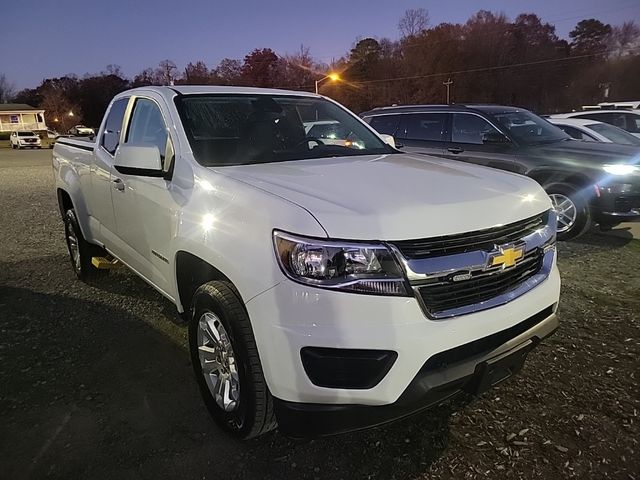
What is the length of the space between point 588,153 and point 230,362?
5.97 meters

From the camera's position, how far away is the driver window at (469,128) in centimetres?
725

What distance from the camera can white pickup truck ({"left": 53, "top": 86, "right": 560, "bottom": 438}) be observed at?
2.00 metres

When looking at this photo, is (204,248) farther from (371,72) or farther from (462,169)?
(371,72)

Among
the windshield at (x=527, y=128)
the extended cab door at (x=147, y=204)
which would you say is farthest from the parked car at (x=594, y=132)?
the extended cab door at (x=147, y=204)

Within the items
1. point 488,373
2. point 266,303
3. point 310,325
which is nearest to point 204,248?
point 266,303

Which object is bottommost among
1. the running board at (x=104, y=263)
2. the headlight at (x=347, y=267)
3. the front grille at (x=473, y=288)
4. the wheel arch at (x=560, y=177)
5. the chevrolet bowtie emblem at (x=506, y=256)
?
the running board at (x=104, y=263)

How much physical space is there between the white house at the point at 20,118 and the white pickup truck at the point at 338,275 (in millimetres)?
91580

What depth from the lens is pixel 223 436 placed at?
2.65 m

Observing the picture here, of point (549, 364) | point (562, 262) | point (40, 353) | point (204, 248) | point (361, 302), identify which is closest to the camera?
point (361, 302)

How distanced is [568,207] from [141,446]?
600 cm

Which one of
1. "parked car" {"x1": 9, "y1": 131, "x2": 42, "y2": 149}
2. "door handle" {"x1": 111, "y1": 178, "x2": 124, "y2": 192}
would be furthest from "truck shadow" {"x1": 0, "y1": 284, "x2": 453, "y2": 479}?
"parked car" {"x1": 9, "y1": 131, "x2": 42, "y2": 149}

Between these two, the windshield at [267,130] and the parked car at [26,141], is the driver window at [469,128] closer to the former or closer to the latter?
the windshield at [267,130]

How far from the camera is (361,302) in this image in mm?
1977

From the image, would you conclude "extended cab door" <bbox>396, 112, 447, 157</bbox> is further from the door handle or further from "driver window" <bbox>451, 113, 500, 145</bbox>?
the door handle
